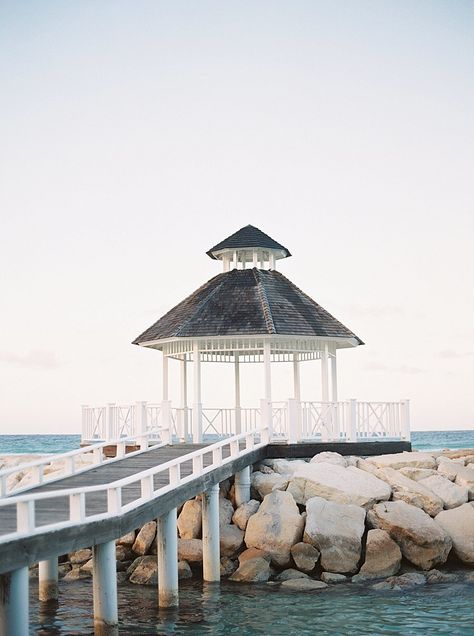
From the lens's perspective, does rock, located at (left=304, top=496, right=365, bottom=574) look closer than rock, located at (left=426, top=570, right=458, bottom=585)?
No

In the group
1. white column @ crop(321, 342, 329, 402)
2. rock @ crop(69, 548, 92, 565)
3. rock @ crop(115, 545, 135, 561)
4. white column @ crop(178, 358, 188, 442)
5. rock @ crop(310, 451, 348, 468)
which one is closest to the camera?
rock @ crop(115, 545, 135, 561)

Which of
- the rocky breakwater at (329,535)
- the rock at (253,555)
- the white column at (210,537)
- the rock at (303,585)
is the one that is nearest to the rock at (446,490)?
the rocky breakwater at (329,535)

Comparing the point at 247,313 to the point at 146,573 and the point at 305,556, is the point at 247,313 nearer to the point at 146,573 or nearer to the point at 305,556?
the point at 305,556

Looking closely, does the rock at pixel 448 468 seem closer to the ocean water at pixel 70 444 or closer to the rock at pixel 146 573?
the rock at pixel 146 573

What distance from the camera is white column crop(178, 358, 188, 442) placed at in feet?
88.9

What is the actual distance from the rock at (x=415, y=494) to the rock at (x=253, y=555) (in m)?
3.74

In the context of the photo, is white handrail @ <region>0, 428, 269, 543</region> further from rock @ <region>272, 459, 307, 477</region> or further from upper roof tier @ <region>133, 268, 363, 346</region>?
upper roof tier @ <region>133, 268, 363, 346</region>

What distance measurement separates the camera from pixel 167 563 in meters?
17.0

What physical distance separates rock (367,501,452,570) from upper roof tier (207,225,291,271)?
1022cm

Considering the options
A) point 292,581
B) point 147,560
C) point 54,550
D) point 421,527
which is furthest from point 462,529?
point 54,550

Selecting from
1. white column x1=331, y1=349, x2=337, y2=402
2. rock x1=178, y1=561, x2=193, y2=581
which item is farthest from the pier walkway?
white column x1=331, y1=349, x2=337, y2=402

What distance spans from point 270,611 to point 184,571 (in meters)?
3.39

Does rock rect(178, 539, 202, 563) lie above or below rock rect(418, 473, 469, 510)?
below

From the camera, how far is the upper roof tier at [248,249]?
93.1 ft
